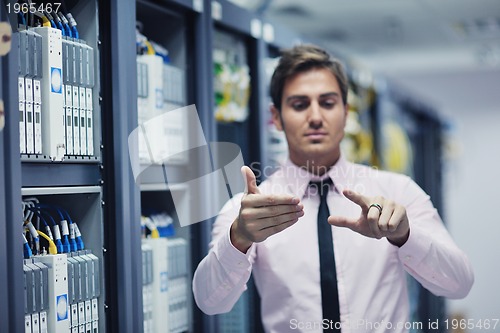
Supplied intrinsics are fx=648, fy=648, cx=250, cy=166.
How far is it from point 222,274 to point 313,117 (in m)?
0.52

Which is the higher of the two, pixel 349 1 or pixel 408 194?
pixel 349 1

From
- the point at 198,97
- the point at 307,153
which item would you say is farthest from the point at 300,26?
the point at 307,153

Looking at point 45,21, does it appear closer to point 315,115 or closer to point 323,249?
point 315,115

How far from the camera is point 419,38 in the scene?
667 cm

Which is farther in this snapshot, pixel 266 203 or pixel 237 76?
pixel 237 76

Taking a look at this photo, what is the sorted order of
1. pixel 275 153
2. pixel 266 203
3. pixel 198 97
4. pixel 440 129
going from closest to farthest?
pixel 266 203, pixel 198 97, pixel 275 153, pixel 440 129

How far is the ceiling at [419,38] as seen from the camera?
17.0 ft

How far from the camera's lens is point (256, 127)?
2.81 m

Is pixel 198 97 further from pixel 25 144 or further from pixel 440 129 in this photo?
pixel 440 129

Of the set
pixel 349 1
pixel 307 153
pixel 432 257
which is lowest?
pixel 432 257

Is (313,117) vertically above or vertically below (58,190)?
above

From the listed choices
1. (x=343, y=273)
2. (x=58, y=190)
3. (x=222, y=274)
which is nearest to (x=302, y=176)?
(x=343, y=273)

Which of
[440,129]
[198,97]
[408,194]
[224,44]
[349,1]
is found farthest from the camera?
[440,129]

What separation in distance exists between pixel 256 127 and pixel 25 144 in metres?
1.38
